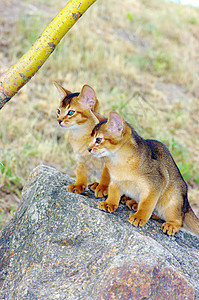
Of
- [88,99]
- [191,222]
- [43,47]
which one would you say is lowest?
[191,222]

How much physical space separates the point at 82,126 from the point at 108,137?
22.7 inches

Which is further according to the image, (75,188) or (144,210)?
(75,188)

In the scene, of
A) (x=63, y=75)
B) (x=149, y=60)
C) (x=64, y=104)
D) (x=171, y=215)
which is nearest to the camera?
(x=171, y=215)

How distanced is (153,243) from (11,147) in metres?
3.61

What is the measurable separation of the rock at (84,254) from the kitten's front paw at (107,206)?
0.05 metres

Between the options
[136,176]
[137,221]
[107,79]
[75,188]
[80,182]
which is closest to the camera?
[137,221]

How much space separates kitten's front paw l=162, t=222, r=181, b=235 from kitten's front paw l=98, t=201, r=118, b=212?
429mm

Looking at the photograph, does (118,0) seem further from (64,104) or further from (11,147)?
(64,104)

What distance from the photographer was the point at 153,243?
2.46 m

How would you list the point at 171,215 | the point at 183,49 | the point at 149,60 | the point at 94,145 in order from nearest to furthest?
1. the point at 94,145
2. the point at 171,215
3. the point at 149,60
4. the point at 183,49

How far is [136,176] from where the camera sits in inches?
120

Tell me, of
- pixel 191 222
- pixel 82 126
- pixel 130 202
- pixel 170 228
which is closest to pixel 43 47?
pixel 82 126

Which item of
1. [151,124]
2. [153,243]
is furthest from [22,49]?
[153,243]

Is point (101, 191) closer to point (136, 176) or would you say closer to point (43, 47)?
point (136, 176)
